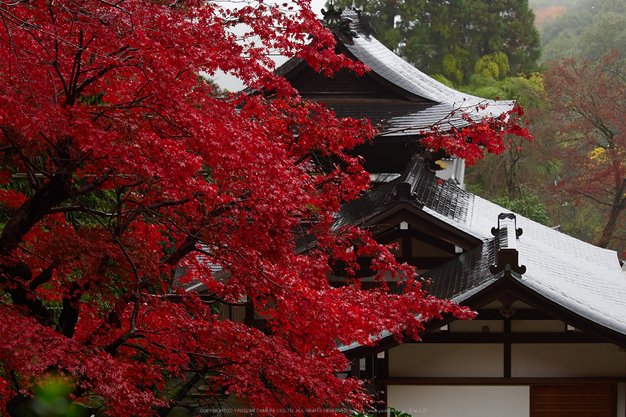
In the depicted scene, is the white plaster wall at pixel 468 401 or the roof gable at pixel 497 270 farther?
the white plaster wall at pixel 468 401

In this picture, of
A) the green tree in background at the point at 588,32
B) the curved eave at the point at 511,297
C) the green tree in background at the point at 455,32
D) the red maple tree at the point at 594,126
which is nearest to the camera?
the curved eave at the point at 511,297

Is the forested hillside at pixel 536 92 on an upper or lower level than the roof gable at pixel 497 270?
upper

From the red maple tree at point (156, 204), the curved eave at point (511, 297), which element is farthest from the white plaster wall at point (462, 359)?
the red maple tree at point (156, 204)

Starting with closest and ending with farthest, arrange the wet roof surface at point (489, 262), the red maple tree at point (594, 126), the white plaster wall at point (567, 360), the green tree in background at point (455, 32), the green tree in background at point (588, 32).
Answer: the wet roof surface at point (489, 262), the white plaster wall at point (567, 360), the red maple tree at point (594, 126), the green tree in background at point (455, 32), the green tree in background at point (588, 32)

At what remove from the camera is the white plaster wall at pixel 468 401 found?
7.62 m

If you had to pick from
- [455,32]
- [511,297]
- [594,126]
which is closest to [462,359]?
[511,297]

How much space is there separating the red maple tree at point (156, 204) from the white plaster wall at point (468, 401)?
149 centimetres

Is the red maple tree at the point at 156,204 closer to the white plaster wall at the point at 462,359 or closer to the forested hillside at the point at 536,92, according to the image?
the white plaster wall at the point at 462,359

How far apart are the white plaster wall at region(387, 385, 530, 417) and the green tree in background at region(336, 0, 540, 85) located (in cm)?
3034

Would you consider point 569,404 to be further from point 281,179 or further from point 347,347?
point 281,179

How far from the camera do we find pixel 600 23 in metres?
47.5

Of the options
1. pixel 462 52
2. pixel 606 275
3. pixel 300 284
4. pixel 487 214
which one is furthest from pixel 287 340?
pixel 462 52

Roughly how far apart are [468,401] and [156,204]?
472 centimetres

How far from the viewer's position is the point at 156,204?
5.33 metres
